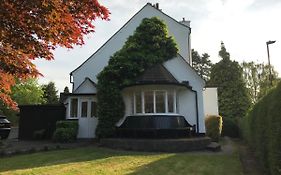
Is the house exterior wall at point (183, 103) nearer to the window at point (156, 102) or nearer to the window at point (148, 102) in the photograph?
the window at point (156, 102)

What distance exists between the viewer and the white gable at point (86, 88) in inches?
877

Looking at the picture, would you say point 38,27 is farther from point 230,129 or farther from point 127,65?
point 230,129

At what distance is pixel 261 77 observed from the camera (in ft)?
179

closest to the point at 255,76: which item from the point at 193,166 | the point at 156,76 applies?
the point at 156,76

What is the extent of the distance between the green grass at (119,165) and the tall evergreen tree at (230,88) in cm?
3070

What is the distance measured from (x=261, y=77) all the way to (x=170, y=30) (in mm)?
34698

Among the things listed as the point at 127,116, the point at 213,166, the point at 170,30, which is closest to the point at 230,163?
the point at 213,166

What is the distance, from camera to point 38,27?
23.8 feet

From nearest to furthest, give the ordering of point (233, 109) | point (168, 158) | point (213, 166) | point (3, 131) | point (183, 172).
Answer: point (183, 172)
point (213, 166)
point (168, 158)
point (3, 131)
point (233, 109)

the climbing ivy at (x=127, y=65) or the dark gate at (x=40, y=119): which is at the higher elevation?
the climbing ivy at (x=127, y=65)

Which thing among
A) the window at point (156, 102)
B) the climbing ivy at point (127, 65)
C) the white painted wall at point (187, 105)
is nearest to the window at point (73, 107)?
the climbing ivy at point (127, 65)

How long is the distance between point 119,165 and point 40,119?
13415 mm

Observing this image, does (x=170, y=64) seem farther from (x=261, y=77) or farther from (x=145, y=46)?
(x=261, y=77)

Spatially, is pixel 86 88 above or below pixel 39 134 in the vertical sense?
above
